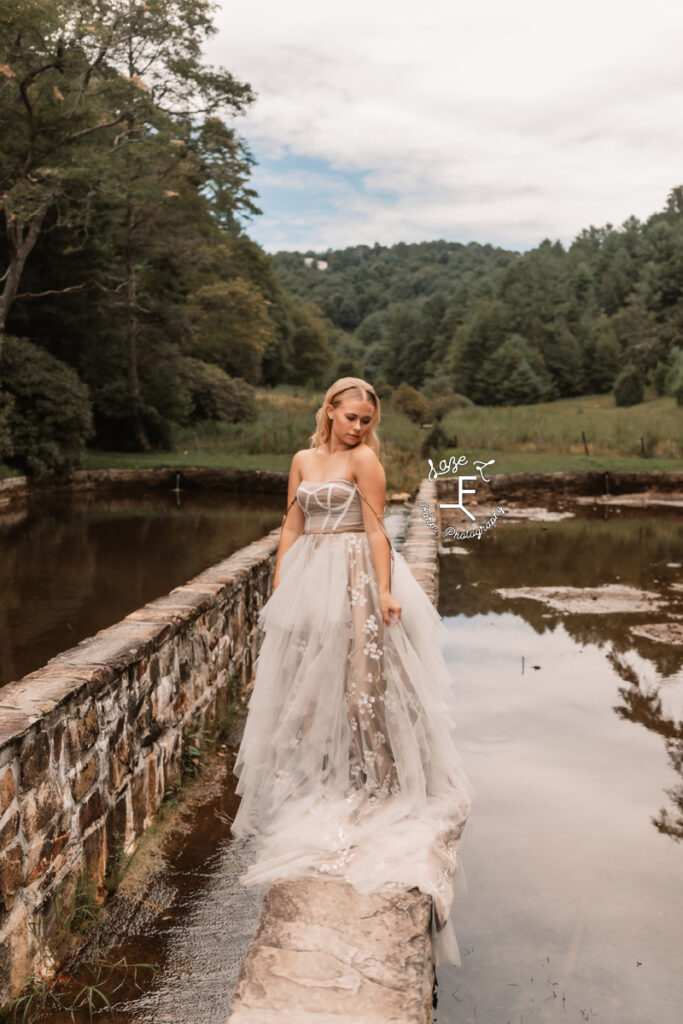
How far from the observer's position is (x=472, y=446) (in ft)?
76.4

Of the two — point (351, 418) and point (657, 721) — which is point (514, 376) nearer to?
point (657, 721)

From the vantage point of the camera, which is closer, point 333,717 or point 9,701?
point 9,701

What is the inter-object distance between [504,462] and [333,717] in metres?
18.6

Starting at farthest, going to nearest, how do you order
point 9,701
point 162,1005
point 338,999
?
point 9,701, point 162,1005, point 338,999

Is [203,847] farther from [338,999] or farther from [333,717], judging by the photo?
[338,999]

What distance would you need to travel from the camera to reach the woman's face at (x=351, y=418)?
10.7 ft

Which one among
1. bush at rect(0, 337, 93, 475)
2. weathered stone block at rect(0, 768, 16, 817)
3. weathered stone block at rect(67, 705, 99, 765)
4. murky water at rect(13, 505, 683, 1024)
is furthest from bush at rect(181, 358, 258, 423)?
weathered stone block at rect(0, 768, 16, 817)

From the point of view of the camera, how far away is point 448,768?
3.16 meters

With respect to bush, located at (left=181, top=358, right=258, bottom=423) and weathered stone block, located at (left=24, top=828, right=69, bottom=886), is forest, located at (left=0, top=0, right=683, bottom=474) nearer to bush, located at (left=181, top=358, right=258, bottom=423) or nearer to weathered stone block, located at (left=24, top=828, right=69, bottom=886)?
bush, located at (left=181, top=358, right=258, bottom=423)

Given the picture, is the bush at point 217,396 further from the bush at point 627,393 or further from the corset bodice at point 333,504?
the bush at point 627,393

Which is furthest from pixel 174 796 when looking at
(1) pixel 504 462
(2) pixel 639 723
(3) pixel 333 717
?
(1) pixel 504 462

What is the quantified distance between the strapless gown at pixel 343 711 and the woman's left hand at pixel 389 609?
0.03m

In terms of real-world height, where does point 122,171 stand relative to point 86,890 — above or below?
above

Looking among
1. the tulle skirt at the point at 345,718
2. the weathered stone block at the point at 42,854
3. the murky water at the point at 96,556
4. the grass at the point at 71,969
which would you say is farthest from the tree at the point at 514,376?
the weathered stone block at the point at 42,854
